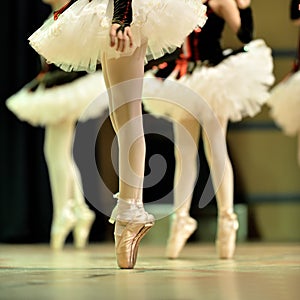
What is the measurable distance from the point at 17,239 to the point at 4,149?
0.55 metres

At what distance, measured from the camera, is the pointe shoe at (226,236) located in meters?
3.29

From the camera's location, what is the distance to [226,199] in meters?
3.33

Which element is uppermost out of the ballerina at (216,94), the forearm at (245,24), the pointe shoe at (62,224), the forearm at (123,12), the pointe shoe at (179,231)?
the forearm at (245,24)

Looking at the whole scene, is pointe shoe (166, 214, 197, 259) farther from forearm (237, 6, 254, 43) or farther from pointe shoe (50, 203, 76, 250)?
pointe shoe (50, 203, 76, 250)

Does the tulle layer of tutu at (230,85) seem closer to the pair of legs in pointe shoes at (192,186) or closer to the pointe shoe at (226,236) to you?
the pair of legs in pointe shoes at (192,186)

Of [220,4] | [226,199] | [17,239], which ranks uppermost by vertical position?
[220,4]

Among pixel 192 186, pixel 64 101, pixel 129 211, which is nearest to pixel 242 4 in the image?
pixel 192 186

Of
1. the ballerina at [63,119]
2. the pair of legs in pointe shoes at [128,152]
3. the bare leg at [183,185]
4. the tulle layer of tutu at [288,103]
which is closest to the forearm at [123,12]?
the pair of legs in pointe shoes at [128,152]

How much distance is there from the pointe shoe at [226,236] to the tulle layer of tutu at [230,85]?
0.40 metres

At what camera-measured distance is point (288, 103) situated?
4301 mm

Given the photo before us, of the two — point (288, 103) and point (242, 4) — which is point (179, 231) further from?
point (288, 103)

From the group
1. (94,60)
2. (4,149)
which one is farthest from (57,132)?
(94,60)

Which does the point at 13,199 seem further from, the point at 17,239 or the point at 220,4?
the point at 220,4

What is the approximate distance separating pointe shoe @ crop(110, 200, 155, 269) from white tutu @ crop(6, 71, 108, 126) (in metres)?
2.01
